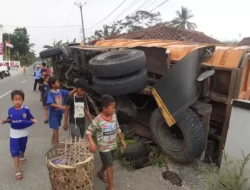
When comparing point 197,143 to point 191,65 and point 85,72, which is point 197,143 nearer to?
point 191,65

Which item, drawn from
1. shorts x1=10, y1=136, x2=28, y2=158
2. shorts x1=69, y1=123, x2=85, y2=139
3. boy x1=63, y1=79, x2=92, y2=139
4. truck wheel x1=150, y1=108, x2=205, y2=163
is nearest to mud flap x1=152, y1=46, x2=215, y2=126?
truck wheel x1=150, y1=108, x2=205, y2=163

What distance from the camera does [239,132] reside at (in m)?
3.28

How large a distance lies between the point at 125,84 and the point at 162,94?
70cm

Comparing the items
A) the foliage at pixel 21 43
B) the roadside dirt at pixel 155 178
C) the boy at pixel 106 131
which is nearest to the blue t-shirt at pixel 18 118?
the boy at pixel 106 131

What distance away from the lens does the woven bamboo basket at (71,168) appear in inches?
105

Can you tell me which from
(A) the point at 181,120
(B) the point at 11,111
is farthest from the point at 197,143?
(B) the point at 11,111

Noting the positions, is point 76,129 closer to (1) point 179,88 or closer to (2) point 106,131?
(2) point 106,131

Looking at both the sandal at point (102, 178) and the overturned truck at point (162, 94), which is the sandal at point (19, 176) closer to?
the sandal at point (102, 178)

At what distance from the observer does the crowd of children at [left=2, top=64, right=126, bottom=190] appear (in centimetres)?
307

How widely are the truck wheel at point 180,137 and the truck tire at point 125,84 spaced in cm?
59

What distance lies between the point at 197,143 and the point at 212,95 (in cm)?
88

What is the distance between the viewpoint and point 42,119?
22.3 feet

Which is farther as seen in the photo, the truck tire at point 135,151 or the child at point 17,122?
the truck tire at point 135,151

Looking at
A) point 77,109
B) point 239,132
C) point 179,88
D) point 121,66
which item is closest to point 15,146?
point 77,109
